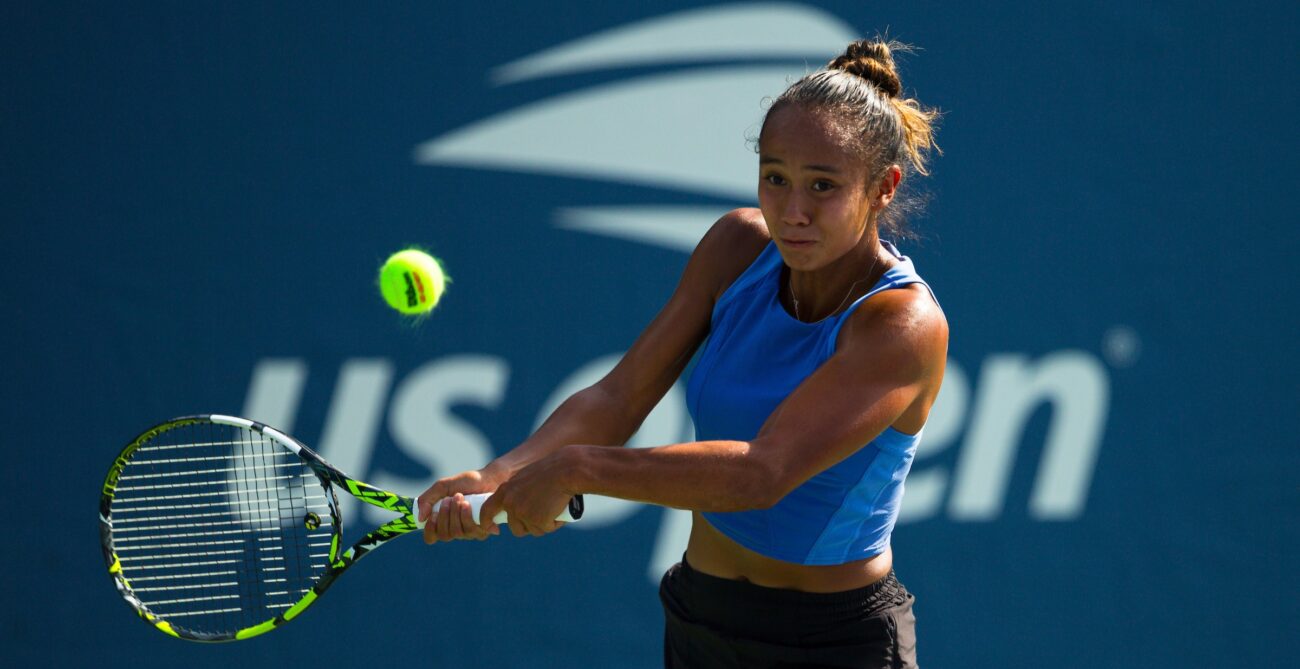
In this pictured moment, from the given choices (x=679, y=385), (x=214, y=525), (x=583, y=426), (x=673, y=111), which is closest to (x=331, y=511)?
(x=583, y=426)

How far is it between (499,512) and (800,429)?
1.60 ft

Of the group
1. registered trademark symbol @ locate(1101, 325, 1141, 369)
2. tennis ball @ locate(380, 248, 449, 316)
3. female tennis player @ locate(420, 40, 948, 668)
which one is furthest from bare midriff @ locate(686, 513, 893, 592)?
registered trademark symbol @ locate(1101, 325, 1141, 369)

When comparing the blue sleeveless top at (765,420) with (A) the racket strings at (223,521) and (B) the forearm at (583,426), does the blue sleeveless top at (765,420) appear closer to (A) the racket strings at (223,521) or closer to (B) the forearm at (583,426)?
(B) the forearm at (583,426)

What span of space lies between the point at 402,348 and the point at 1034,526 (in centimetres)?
199

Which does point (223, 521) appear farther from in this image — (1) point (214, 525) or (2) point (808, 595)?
(2) point (808, 595)

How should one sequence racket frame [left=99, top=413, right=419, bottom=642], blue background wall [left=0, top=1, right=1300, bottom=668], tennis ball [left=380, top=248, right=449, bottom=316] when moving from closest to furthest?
racket frame [left=99, top=413, right=419, bottom=642]
tennis ball [left=380, top=248, right=449, bottom=316]
blue background wall [left=0, top=1, right=1300, bottom=668]

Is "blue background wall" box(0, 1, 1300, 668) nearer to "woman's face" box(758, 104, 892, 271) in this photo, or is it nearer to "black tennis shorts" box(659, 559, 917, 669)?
"black tennis shorts" box(659, 559, 917, 669)

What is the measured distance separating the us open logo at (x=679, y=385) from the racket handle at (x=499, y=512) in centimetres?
183

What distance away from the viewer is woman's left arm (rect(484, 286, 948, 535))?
193cm

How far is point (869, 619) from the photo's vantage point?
2219 millimetres

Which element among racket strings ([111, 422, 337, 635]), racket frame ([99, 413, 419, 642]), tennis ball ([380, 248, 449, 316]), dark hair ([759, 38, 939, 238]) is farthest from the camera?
racket strings ([111, 422, 337, 635])

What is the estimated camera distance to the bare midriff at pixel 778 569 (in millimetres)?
2219

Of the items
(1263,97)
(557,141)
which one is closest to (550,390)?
(557,141)

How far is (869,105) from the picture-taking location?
2.17 meters
